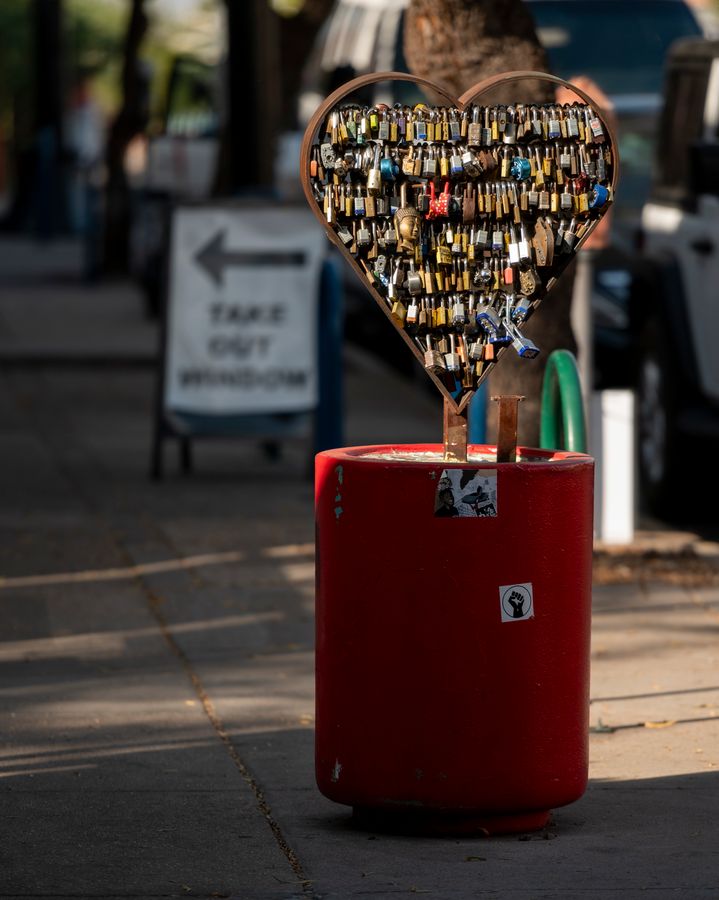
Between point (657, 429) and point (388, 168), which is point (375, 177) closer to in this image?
point (388, 168)

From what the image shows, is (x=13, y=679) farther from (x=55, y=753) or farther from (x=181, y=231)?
(x=181, y=231)

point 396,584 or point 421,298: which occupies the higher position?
point 421,298

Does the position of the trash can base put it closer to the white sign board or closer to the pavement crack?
the pavement crack

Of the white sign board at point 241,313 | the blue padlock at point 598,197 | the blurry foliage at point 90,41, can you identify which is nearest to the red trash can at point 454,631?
the blue padlock at point 598,197

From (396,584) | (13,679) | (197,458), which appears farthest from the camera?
(197,458)

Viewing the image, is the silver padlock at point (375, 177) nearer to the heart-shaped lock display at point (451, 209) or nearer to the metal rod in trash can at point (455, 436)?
the heart-shaped lock display at point (451, 209)

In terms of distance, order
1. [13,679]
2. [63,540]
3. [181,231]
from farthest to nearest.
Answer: [181,231]
[63,540]
[13,679]

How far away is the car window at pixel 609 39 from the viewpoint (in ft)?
46.7

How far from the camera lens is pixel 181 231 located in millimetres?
10109

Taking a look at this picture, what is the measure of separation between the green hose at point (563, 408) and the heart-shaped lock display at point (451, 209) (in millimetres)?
1571

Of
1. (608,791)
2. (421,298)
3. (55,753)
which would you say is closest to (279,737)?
(55,753)

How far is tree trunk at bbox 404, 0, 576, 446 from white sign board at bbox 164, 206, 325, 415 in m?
2.34

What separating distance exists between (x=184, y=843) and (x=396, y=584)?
2.72ft

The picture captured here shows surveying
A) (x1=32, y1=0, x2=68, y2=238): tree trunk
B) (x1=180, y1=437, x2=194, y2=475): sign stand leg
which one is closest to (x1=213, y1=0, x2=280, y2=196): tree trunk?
(x1=180, y1=437, x2=194, y2=475): sign stand leg
